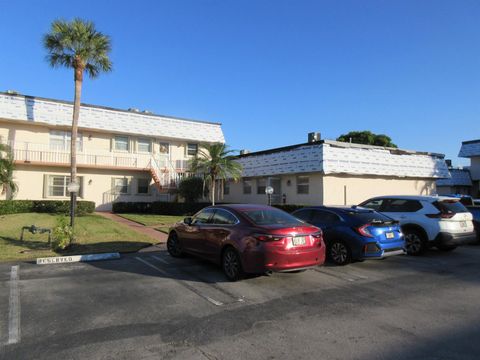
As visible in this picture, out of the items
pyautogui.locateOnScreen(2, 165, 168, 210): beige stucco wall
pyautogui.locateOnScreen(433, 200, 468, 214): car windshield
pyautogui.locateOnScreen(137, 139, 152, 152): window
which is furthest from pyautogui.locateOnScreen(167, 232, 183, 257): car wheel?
pyautogui.locateOnScreen(137, 139, 152, 152): window

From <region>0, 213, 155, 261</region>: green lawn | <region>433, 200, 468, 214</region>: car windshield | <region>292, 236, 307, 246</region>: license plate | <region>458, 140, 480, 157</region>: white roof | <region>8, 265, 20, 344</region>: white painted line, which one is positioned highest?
<region>458, 140, 480, 157</region>: white roof

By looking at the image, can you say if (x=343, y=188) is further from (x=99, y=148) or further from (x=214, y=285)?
(x=99, y=148)

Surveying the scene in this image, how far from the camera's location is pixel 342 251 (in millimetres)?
8875

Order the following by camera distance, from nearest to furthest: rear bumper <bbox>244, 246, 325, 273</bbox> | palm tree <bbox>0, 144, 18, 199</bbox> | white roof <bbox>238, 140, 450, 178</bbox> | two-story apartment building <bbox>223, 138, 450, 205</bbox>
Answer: rear bumper <bbox>244, 246, 325, 273</bbox>
palm tree <bbox>0, 144, 18, 199</bbox>
white roof <bbox>238, 140, 450, 178</bbox>
two-story apartment building <bbox>223, 138, 450, 205</bbox>

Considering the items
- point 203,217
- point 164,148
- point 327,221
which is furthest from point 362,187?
point 203,217

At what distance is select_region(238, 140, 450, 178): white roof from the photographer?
66.6 feet

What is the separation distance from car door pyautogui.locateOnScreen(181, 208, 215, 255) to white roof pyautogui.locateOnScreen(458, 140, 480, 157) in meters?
32.3

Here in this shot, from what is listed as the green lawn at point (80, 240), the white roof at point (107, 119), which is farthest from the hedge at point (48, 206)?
the white roof at point (107, 119)

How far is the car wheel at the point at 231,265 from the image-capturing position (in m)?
7.12

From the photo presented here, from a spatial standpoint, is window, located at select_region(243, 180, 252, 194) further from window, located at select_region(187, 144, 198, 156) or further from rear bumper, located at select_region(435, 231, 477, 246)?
rear bumper, located at select_region(435, 231, 477, 246)

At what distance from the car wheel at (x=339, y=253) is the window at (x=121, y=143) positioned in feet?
66.9

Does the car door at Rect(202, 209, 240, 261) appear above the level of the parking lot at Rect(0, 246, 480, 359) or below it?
above

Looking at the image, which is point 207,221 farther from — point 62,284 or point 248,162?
point 248,162

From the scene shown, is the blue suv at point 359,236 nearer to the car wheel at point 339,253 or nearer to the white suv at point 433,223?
the car wheel at point 339,253
